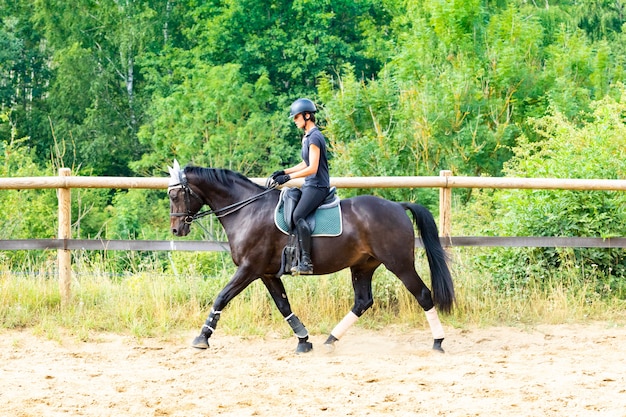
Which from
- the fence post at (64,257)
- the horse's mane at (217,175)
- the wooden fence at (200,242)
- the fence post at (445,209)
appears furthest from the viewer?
the fence post at (445,209)

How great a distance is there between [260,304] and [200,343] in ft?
4.36

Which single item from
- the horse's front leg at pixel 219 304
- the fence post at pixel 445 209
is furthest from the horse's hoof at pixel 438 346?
the horse's front leg at pixel 219 304

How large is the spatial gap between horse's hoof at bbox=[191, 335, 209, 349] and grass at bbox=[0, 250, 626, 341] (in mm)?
806

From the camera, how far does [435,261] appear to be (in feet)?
29.4

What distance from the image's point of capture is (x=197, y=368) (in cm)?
788

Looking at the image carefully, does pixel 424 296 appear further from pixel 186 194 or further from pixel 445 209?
pixel 186 194

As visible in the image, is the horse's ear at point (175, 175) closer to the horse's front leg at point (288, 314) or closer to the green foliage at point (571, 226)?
the horse's front leg at point (288, 314)

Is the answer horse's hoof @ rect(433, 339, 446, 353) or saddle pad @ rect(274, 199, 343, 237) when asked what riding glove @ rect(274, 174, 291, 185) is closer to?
saddle pad @ rect(274, 199, 343, 237)

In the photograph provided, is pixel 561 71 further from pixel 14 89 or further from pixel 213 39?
pixel 14 89

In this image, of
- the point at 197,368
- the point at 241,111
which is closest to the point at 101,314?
the point at 197,368

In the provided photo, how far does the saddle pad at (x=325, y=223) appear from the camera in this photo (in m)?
8.59

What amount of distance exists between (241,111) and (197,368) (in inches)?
1084

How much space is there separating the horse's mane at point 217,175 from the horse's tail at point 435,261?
1.63 metres

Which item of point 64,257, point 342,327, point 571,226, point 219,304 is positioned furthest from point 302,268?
point 571,226
